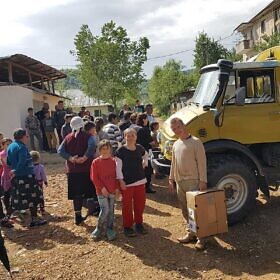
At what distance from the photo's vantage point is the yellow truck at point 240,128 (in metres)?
6.34

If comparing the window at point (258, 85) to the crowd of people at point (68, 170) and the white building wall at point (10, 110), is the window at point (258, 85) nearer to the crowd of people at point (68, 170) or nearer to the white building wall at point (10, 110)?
the crowd of people at point (68, 170)

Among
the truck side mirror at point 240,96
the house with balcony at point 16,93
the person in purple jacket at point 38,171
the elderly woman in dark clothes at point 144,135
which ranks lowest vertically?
the person in purple jacket at point 38,171

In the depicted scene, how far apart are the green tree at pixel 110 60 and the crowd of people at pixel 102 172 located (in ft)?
72.7

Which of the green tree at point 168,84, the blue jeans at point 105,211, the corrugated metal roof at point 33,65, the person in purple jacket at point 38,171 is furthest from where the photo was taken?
the green tree at point 168,84

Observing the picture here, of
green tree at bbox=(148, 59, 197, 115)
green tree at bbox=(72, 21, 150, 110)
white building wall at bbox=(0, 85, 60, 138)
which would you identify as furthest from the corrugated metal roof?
green tree at bbox=(148, 59, 197, 115)

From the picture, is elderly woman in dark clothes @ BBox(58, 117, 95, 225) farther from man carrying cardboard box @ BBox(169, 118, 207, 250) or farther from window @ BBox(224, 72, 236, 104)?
window @ BBox(224, 72, 236, 104)

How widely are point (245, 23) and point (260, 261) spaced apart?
149 ft

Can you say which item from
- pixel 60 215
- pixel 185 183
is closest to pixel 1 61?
pixel 60 215

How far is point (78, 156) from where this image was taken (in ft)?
21.6

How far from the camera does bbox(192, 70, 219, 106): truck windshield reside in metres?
6.66

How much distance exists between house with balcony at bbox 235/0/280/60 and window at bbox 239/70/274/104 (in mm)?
28790

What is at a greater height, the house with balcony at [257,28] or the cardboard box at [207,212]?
the house with balcony at [257,28]

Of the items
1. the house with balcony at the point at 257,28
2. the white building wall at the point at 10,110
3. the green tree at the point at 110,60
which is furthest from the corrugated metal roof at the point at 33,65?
the house with balcony at the point at 257,28

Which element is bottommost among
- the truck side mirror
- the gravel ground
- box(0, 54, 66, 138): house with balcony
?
the gravel ground
